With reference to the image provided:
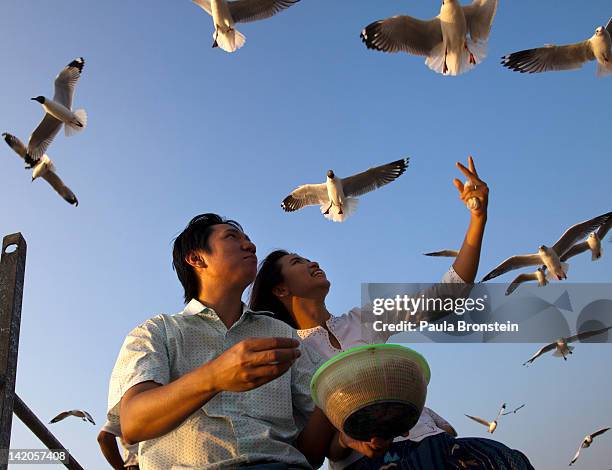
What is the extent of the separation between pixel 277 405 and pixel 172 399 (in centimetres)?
50

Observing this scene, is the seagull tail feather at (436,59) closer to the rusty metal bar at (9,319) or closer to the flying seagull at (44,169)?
the flying seagull at (44,169)

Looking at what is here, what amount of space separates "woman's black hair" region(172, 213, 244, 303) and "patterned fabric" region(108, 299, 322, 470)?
18 centimetres

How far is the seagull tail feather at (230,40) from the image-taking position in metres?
9.02

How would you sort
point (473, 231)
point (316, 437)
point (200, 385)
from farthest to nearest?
point (473, 231), point (316, 437), point (200, 385)

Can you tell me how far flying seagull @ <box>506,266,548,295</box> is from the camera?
10.3 m

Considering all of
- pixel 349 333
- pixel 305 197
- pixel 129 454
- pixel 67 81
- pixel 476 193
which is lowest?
pixel 129 454

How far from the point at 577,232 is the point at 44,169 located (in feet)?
20.6

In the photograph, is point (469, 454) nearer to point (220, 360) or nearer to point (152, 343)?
point (220, 360)

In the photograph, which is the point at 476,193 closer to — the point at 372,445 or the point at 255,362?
the point at 372,445

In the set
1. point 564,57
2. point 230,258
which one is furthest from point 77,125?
point 230,258

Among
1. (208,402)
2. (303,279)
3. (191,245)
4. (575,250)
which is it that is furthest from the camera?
(575,250)

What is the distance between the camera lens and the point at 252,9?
9.16 m

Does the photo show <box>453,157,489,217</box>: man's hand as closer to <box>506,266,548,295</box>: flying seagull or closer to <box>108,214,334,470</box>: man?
<box>108,214,334,470</box>: man

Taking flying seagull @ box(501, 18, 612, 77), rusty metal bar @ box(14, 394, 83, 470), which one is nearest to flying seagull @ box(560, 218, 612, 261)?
flying seagull @ box(501, 18, 612, 77)
